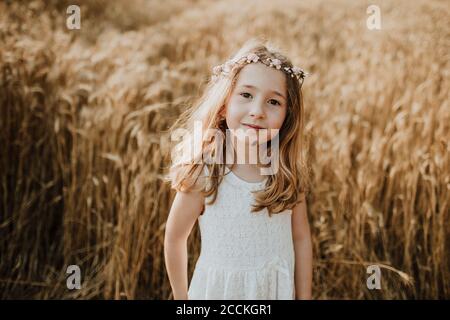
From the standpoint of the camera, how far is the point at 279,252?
156 centimetres

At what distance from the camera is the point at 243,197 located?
1556 millimetres

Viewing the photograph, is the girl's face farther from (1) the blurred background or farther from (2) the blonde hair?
(1) the blurred background

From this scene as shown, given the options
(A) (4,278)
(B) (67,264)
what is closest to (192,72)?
(B) (67,264)

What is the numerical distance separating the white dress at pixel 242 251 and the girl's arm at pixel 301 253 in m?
0.07

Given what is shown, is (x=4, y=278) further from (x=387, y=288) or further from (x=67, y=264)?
(x=387, y=288)

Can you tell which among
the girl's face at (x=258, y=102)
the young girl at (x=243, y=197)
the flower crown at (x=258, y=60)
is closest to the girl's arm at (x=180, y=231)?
the young girl at (x=243, y=197)

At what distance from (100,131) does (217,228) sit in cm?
97

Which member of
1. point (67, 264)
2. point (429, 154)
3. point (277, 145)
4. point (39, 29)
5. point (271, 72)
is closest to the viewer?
point (271, 72)

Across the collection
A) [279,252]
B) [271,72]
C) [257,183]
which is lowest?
[279,252]

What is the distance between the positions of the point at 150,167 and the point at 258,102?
87cm

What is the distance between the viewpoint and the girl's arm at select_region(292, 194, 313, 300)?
163cm

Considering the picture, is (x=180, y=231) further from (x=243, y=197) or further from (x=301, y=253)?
(x=301, y=253)

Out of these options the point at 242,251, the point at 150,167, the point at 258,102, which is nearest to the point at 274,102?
the point at 258,102

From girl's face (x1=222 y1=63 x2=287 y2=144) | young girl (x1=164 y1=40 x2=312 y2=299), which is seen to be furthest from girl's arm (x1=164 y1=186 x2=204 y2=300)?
girl's face (x1=222 y1=63 x2=287 y2=144)
